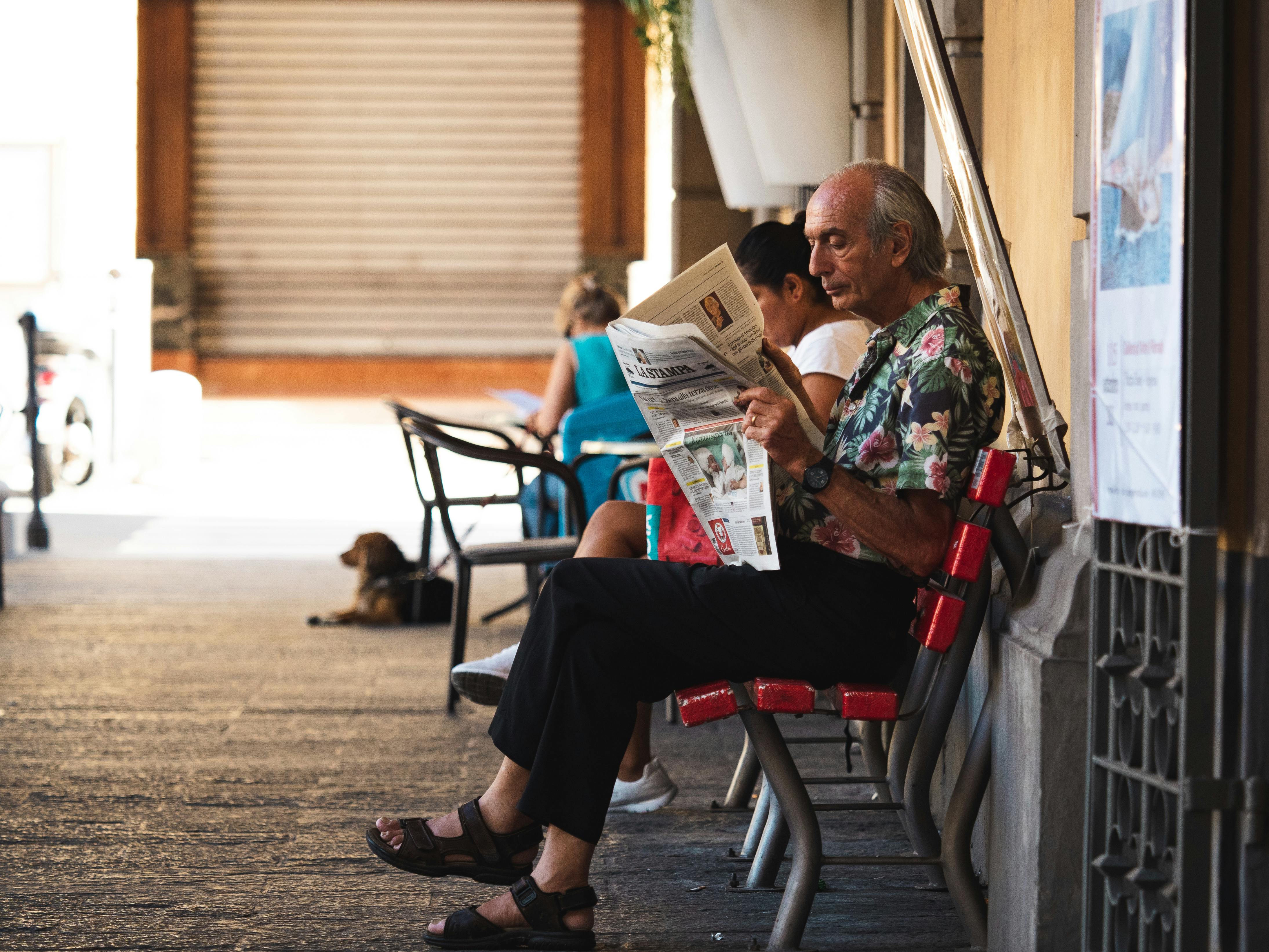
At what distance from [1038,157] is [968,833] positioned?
1.26 meters

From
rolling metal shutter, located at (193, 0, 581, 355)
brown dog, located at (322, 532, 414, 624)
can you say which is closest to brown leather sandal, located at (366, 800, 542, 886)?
brown dog, located at (322, 532, 414, 624)

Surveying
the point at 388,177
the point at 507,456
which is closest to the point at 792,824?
the point at 507,456

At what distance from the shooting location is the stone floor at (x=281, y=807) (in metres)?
2.26

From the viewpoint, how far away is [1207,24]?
1491 millimetres

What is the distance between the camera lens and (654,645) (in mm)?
2137

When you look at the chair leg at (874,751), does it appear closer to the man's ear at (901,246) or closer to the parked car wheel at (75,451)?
the man's ear at (901,246)

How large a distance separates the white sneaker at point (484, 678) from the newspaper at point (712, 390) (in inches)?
24.8

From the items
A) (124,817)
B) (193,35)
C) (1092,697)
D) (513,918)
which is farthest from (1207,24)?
(193,35)

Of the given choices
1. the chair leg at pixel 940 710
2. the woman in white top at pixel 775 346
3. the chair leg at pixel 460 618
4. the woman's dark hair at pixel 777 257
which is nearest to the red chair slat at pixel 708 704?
the chair leg at pixel 940 710

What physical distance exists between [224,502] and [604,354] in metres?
4.90

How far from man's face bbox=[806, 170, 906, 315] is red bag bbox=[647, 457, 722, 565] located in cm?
49

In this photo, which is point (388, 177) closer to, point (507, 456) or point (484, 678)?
point (507, 456)

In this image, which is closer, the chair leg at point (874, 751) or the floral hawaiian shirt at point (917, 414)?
Result: the floral hawaiian shirt at point (917, 414)

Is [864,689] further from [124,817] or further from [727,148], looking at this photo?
[727,148]
